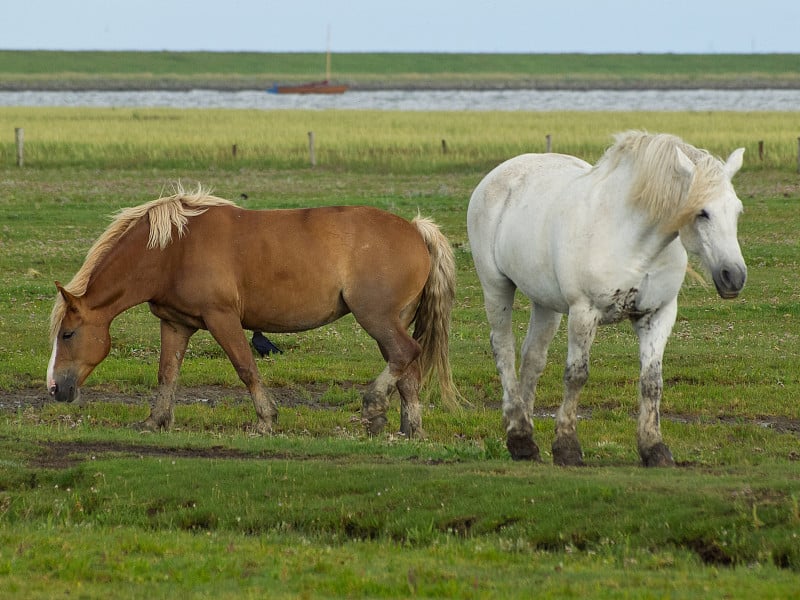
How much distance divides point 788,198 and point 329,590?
27285mm

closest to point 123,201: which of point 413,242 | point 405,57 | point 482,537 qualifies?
point 413,242

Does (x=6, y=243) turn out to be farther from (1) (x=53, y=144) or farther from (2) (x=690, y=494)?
(1) (x=53, y=144)

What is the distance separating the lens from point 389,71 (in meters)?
176

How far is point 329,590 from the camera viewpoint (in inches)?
268

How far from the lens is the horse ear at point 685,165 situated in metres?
9.21

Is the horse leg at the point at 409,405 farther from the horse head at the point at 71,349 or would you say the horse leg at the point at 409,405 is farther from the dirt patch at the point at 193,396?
the horse head at the point at 71,349

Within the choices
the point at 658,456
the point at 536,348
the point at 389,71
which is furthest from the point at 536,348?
the point at 389,71

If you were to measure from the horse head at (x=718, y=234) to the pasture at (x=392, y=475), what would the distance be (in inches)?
55.1

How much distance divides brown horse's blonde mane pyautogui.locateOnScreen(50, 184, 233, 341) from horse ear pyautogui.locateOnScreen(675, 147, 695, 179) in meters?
4.75

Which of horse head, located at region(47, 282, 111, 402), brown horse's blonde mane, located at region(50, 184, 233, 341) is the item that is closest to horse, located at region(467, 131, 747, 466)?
brown horse's blonde mane, located at region(50, 184, 233, 341)

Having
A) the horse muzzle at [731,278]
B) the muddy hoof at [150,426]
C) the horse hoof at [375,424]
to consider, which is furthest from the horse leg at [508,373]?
the muddy hoof at [150,426]

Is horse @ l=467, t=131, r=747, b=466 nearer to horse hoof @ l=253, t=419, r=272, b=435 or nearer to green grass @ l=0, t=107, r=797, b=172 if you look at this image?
horse hoof @ l=253, t=419, r=272, b=435

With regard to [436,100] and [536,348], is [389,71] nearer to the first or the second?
[436,100]

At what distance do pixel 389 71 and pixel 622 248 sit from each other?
16913 cm
